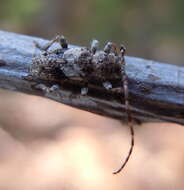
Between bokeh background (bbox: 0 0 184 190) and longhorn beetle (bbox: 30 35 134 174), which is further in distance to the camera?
bokeh background (bbox: 0 0 184 190)

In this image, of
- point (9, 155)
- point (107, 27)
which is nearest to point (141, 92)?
point (9, 155)

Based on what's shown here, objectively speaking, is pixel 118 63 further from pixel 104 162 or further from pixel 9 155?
pixel 9 155

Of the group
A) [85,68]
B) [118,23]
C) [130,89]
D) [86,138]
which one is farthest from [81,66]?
[118,23]

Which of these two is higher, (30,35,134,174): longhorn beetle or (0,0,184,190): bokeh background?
(30,35,134,174): longhorn beetle

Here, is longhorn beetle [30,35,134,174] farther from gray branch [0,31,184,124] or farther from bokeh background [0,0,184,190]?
bokeh background [0,0,184,190]

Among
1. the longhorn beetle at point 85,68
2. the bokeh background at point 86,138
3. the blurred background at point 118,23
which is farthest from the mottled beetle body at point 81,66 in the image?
the blurred background at point 118,23

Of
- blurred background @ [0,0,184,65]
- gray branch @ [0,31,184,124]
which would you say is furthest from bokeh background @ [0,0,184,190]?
gray branch @ [0,31,184,124]

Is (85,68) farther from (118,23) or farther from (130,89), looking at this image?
(118,23)
